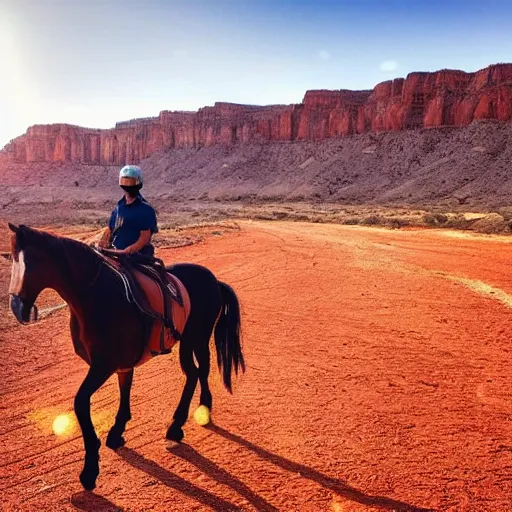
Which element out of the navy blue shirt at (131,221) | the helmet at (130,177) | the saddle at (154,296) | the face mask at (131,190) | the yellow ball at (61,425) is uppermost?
the helmet at (130,177)

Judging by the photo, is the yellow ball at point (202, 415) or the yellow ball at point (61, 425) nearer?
the yellow ball at point (61, 425)

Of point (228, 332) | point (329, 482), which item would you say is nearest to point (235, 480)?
point (329, 482)

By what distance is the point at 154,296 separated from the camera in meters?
4.97

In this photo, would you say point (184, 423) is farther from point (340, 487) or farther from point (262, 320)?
point (262, 320)

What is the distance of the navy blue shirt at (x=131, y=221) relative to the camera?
5109 millimetres

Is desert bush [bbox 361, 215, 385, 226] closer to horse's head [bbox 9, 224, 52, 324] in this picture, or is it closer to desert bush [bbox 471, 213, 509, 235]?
desert bush [bbox 471, 213, 509, 235]

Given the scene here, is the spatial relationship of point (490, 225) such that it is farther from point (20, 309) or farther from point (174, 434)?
point (20, 309)

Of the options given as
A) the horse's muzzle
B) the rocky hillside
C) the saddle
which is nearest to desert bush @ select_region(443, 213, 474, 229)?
the rocky hillside

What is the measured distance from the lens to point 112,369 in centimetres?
455

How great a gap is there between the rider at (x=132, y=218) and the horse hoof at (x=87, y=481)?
225cm

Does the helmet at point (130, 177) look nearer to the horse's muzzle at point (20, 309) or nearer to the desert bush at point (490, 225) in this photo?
the horse's muzzle at point (20, 309)

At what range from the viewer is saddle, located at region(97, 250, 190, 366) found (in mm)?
4770

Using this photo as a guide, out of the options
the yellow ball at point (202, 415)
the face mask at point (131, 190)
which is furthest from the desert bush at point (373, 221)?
the face mask at point (131, 190)

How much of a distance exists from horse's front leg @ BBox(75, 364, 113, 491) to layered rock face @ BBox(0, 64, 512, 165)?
8566 cm
